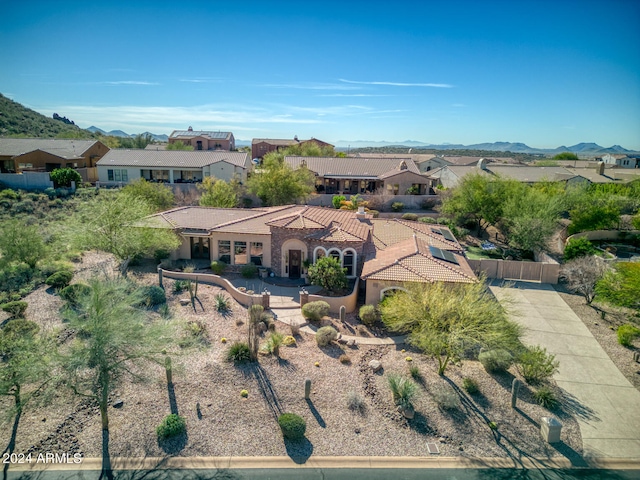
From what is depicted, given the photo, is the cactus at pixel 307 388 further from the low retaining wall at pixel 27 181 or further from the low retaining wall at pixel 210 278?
the low retaining wall at pixel 27 181

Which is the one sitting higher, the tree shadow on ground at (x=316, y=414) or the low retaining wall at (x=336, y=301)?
the low retaining wall at (x=336, y=301)

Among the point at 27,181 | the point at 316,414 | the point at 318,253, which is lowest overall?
the point at 316,414

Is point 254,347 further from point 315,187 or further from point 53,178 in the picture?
point 53,178

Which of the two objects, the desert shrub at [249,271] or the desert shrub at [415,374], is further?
the desert shrub at [249,271]

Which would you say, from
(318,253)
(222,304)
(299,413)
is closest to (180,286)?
(222,304)

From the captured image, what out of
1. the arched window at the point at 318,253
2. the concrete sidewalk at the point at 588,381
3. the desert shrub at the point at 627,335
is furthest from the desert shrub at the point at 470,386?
the arched window at the point at 318,253

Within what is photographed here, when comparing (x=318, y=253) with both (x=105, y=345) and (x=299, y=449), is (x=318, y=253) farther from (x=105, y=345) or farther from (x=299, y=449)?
(x=105, y=345)

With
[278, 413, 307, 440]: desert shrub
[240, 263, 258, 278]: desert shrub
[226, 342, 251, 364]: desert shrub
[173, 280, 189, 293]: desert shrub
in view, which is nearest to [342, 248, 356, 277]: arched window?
[240, 263, 258, 278]: desert shrub

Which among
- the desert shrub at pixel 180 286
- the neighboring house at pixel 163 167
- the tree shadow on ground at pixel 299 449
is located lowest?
the tree shadow on ground at pixel 299 449
